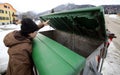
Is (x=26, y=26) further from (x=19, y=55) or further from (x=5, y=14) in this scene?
(x=5, y=14)

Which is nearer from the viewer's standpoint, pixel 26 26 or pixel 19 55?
pixel 19 55

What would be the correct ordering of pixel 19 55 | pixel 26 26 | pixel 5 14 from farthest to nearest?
1. pixel 5 14
2. pixel 26 26
3. pixel 19 55

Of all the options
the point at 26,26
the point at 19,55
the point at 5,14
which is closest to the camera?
the point at 19,55

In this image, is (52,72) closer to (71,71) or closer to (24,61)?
(71,71)

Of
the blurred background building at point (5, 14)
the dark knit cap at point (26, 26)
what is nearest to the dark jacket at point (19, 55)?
the dark knit cap at point (26, 26)

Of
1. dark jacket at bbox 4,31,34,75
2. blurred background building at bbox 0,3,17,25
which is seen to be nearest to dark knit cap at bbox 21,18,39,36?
dark jacket at bbox 4,31,34,75

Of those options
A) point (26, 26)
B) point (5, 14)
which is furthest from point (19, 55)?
point (5, 14)

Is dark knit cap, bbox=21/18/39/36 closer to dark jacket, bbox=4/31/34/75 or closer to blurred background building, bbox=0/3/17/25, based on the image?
dark jacket, bbox=4/31/34/75

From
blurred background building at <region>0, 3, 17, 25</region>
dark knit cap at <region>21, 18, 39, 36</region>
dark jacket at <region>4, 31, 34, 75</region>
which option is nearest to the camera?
dark jacket at <region>4, 31, 34, 75</region>

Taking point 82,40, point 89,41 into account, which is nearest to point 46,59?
point 89,41

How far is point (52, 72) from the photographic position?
105cm

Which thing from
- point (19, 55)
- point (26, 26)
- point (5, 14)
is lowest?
point (19, 55)

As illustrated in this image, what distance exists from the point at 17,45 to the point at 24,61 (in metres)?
0.26

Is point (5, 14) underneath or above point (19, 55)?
above
